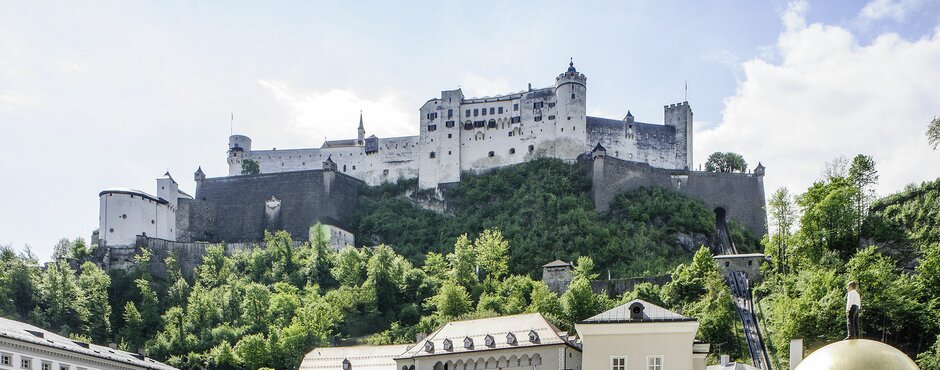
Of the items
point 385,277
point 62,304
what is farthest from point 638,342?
point 62,304

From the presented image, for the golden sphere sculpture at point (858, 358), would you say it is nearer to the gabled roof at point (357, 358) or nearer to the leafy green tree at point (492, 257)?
the gabled roof at point (357, 358)

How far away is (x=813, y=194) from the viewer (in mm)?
64438

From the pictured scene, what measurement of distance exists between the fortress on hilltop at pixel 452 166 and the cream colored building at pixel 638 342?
5529cm

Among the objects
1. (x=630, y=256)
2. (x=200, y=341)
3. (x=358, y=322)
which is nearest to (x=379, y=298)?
(x=358, y=322)

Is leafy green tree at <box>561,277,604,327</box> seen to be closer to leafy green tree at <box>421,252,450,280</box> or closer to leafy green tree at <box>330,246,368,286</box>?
leafy green tree at <box>421,252,450,280</box>

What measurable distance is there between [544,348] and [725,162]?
67073 millimetres

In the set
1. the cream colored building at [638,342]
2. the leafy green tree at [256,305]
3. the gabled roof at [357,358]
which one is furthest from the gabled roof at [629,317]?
the leafy green tree at [256,305]

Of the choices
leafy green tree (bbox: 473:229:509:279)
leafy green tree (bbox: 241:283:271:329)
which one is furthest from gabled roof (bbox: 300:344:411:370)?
leafy green tree (bbox: 473:229:509:279)

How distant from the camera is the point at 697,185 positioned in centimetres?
9494

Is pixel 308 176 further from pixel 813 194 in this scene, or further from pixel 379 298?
pixel 813 194

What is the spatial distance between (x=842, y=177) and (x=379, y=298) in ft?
106

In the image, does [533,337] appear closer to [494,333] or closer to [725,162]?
[494,333]

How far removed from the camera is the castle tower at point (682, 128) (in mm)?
101375

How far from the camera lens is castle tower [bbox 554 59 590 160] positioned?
3932 inches
